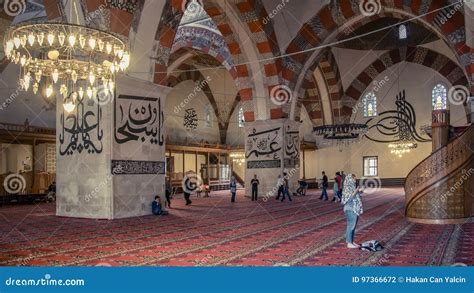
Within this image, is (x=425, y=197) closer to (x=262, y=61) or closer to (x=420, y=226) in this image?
(x=420, y=226)

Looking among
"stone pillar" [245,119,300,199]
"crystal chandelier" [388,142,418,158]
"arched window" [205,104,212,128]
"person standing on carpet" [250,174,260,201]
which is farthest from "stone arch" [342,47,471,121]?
"person standing on carpet" [250,174,260,201]

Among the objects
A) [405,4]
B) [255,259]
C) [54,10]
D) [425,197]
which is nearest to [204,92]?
[405,4]

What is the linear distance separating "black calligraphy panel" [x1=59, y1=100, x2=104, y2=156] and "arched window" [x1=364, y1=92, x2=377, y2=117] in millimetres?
12620

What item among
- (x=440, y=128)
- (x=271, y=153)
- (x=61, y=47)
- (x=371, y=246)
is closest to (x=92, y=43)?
Answer: (x=61, y=47)

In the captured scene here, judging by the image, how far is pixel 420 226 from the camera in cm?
559

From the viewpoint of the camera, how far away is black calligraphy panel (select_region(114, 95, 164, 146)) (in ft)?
23.0

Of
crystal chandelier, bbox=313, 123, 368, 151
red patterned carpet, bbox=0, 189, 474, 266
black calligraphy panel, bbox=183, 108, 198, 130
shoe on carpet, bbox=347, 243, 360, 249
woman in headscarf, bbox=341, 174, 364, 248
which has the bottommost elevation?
red patterned carpet, bbox=0, 189, 474, 266

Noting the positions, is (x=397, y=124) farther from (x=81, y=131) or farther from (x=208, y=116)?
(x=81, y=131)

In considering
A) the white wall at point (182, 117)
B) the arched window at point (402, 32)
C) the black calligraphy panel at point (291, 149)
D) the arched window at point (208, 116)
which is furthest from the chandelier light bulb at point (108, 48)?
the arched window at point (208, 116)

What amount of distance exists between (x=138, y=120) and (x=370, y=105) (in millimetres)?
12191

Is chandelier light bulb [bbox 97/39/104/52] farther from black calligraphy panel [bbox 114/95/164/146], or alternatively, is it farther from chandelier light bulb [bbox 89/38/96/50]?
black calligraphy panel [bbox 114/95/164/146]

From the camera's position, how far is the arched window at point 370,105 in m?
17.4

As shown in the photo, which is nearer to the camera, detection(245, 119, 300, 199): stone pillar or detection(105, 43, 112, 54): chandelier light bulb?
detection(105, 43, 112, 54): chandelier light bulb

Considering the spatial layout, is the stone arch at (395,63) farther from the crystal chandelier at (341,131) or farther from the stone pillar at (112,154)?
the stone pillar at (112,154)
